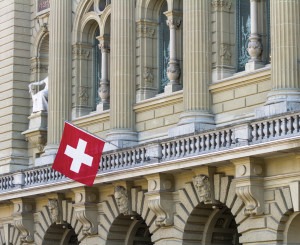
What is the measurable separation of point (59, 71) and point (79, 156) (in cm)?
782

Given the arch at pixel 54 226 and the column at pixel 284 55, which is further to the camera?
the arch at pixel 54 226

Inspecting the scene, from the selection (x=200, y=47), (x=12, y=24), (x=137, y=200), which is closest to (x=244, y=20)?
(x=200, y=47)

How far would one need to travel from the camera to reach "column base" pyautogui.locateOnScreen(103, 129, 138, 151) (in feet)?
138

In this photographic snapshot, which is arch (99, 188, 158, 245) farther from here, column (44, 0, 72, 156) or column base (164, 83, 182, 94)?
column (44, 0, 72, 156)

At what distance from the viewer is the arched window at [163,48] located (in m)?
43.3

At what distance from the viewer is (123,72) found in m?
43.2

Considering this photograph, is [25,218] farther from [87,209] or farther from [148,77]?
[148,77]

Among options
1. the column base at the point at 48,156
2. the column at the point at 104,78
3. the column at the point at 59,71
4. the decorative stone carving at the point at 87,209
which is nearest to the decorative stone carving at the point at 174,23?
the column at the point at 104,78

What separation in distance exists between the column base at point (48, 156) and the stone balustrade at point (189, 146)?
0.79 metres

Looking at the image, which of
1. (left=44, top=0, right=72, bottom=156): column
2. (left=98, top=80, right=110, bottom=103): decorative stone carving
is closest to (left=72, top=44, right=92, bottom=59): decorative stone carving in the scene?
(left=44, top=0, right=72, bottom=156): column

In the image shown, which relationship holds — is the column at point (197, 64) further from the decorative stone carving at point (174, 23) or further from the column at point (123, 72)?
the column at point (123, 72)

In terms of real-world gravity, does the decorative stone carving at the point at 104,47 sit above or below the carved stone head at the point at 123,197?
above

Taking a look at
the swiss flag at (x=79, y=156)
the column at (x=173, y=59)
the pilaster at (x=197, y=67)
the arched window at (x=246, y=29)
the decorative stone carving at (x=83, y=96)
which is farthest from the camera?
the decorative stone carving at (x=83, y=96)

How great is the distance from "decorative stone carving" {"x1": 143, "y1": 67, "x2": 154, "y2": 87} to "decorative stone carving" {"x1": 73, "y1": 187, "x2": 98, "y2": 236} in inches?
184
